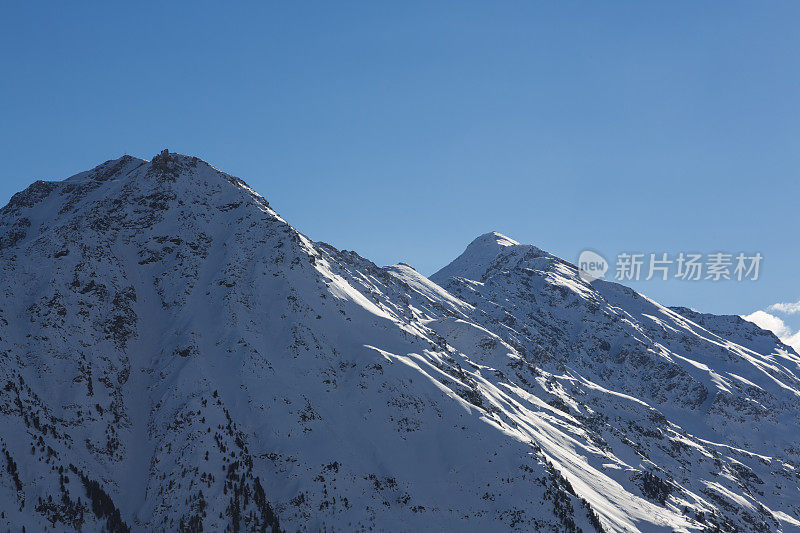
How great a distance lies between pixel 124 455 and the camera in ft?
235

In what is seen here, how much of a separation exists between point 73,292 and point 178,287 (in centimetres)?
1791

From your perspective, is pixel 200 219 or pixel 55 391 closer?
pixel 55 391

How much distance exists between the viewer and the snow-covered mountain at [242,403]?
67312 millimetres

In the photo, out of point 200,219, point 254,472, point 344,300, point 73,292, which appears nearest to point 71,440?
point 254,472

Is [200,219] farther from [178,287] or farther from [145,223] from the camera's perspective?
[178,287]

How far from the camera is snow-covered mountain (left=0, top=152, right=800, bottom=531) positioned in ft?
221

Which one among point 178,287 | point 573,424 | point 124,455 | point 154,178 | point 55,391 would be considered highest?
point 154,178

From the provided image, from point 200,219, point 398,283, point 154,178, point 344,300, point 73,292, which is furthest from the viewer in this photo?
point 398,283

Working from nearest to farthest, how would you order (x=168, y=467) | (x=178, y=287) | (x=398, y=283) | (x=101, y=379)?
(x=168, y=467) < (x=101, y=379) < (x=178, y=287) < (x=398, y=283)

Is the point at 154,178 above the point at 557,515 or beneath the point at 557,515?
above

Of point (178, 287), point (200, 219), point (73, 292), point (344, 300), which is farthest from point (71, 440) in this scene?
point (200, 219)

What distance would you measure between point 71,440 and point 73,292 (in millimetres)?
31582

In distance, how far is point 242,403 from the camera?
81562mm

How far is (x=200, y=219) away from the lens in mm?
124188
